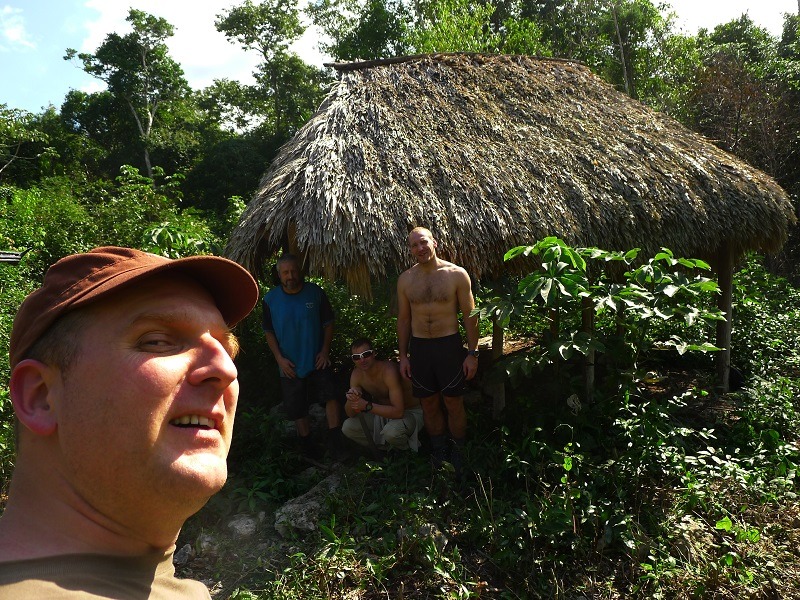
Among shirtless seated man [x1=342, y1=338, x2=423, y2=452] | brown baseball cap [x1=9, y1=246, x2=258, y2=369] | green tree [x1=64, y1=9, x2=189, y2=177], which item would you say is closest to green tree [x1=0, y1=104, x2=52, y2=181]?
green tree [x1=64, y1=9, x2=189, y2=177]

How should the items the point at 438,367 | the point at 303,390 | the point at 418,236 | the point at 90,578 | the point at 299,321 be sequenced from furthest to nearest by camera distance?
1. the point at 303,390
2. the point at 299,321
3. the point at 438,367
4. the point at 418,236
5. the point at 90,578

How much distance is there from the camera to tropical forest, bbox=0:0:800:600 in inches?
154

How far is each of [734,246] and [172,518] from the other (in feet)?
23.4

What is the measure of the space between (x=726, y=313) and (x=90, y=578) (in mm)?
6784

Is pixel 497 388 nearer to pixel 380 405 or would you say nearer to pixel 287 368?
pixel 380 405

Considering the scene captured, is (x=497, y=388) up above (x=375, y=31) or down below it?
A: below

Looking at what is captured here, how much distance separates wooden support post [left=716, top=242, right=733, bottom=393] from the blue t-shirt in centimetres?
406

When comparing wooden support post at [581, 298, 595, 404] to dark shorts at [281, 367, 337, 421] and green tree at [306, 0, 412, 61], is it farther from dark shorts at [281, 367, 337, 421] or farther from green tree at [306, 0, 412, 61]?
green tree at [306, 0, 412, 61]

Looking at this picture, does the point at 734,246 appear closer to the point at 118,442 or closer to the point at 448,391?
the point at 448,391

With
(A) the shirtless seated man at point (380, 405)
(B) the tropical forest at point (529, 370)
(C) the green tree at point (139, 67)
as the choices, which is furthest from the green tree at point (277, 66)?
(A) the shirtless seated man at point (380, 405)

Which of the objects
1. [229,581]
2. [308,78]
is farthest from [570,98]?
[308,78]

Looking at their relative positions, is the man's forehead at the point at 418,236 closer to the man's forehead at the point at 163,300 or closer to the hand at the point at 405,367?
the hand at the point at 405,367

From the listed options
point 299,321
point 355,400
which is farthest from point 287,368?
point 355,400

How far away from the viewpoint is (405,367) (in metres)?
5.15
